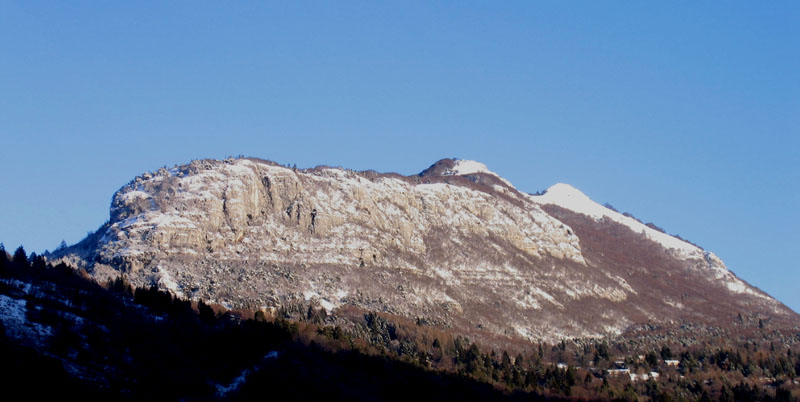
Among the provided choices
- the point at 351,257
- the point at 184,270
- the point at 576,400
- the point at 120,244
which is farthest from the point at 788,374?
the point at 120,244

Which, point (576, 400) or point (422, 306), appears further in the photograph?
point (422, 306)

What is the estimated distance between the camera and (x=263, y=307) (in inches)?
6506

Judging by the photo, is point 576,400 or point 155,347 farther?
point 576,400

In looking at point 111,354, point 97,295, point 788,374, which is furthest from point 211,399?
point 788,374

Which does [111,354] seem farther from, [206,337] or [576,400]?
[576,400]

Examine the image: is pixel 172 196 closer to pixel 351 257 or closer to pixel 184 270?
pixel 184 270

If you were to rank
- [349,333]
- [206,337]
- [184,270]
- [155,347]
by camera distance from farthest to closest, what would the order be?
[184,270], [349,333], [206,337], [155,347]

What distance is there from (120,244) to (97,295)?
159 ft

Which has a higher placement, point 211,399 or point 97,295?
point 97,295

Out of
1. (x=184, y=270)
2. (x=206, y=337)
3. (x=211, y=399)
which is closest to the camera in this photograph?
(x=211, y=399)

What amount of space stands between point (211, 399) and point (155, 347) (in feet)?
52.9

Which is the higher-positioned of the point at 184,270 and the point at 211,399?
the point at 184,270

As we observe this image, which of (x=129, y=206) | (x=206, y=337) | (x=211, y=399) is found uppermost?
(x=129, y=206)

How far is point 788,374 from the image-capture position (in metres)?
191
